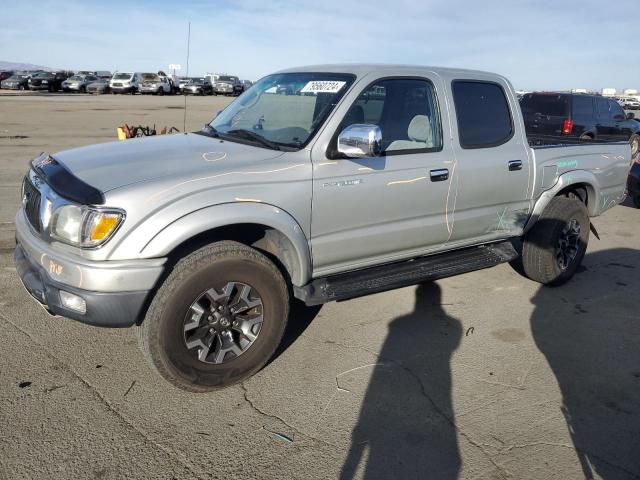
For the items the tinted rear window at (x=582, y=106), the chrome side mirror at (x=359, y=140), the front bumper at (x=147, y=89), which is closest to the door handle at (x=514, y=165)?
the chrome side mirror at (x=359, y=140)

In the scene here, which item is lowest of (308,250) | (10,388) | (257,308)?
(10,388)

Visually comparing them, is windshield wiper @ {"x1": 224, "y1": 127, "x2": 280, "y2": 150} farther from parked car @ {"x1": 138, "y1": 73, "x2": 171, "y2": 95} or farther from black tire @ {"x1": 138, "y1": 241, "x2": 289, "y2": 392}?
parked car @ {"x1": 138, "y1": 73, "x2": 171, "y2": 95}

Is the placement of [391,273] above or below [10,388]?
above

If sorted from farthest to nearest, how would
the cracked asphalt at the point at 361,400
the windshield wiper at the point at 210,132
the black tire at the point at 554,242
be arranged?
the black tire at the point at 554,242
the windshield wiper at the point at 210,132
the cracked asphalt at the point at 361,400

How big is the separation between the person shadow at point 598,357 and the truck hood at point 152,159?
8.08 ft

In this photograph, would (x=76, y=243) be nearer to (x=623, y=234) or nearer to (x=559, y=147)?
(x=559, y=147)

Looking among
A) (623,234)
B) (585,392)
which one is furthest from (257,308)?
(623,234)

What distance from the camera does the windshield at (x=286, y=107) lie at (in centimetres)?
377

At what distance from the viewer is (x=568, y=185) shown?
203 inches

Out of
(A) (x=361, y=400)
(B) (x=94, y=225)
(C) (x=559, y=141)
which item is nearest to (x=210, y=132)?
(B) (x=94, y=225)

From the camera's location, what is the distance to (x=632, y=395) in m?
3.46

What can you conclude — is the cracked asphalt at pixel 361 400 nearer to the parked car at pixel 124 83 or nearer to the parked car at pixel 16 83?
the parked car at pixel 124 83

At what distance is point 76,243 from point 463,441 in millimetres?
2356

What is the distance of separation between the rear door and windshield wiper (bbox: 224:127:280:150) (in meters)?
1.51
